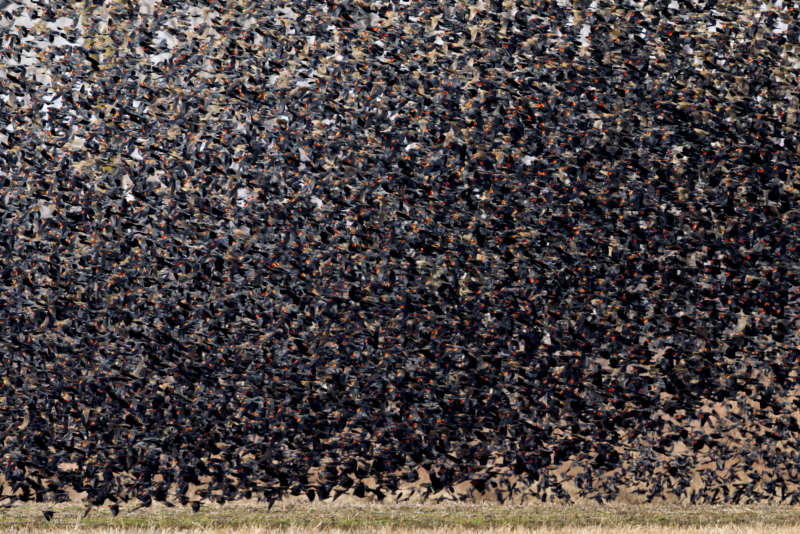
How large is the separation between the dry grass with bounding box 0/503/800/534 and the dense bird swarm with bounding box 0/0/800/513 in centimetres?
22

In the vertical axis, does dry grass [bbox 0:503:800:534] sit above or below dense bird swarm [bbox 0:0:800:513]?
below

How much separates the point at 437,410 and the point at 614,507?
1.40 m

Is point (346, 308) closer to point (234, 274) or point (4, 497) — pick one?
point (234, 274)

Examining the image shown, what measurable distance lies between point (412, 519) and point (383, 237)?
183 centimetres

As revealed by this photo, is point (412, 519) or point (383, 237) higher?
point (383, 237)

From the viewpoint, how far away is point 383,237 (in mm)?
5066

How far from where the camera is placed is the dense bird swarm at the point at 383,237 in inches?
199

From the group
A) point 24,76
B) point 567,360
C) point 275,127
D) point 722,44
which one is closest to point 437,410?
point 567,360

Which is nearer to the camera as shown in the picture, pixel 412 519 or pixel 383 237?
pixel 383 237

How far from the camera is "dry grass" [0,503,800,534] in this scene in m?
4.86

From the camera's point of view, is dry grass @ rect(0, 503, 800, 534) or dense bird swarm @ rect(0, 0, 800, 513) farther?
dense bird swarm @ rect(0, 0, 800, 513)

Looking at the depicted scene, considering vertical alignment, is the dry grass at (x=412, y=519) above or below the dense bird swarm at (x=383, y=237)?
below

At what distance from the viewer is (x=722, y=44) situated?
5.14m

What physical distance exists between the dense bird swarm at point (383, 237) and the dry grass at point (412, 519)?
0.22 meters
